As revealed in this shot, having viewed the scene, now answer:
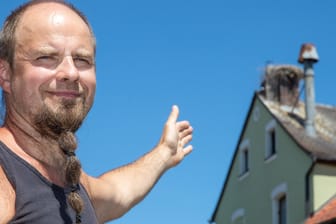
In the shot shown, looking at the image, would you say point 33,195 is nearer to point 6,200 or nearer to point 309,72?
point 6,200

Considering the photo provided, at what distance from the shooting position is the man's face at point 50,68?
2.04 m

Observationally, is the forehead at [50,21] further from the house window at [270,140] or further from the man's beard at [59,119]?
the house window at [270,140]

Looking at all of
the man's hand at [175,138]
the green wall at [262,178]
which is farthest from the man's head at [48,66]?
the green wall at [262,178]

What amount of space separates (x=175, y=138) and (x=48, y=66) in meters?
0.87

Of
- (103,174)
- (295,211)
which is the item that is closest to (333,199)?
(295,211)

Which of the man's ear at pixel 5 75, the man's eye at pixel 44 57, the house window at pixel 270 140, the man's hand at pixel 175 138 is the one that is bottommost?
the house window at pixel 270 140

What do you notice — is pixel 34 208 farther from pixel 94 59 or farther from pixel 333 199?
pixel 333 199

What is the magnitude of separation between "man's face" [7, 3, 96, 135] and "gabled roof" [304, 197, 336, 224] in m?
17.3

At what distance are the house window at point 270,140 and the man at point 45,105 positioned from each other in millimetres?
21550

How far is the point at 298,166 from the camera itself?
21.6 m

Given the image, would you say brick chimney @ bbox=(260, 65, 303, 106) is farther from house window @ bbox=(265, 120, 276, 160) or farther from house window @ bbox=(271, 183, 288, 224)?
house window @ bbox=(271, 183, 288, 224)

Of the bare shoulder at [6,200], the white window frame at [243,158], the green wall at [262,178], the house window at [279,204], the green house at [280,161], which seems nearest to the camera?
the bare shoulder at [6,200]

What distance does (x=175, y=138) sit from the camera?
2.84 metres

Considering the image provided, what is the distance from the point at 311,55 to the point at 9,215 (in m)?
22.3
